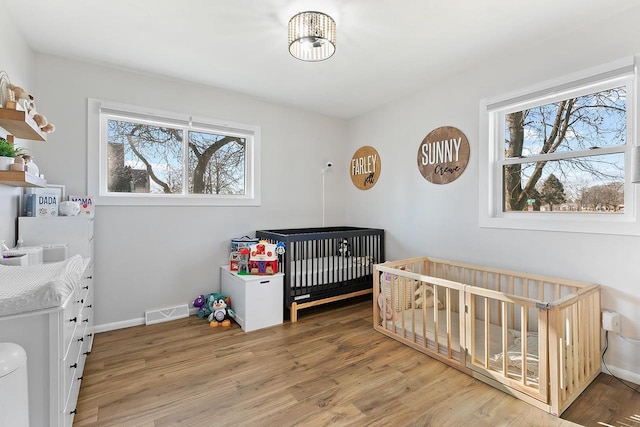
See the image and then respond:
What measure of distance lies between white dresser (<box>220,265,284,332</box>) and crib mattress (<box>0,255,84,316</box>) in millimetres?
1503

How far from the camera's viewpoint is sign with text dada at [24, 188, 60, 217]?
2116 mm

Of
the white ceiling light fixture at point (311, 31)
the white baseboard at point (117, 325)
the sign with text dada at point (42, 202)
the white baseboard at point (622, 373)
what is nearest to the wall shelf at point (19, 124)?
the sign with text dada at point (42, 202)

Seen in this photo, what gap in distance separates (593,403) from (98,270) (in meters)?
3.67

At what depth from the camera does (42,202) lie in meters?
2.16

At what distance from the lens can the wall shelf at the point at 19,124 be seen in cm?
151

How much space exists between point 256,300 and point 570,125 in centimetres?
292

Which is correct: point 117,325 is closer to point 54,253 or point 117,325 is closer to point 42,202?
point 54,253

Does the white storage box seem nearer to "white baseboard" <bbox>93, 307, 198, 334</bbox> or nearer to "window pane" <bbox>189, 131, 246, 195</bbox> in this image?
"white baseboard" <bbox>93, 307, 198, 334</bbox>

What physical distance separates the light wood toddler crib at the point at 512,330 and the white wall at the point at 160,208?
1.64m

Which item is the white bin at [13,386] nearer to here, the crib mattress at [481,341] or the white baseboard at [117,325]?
the white baseboard at [117,325]

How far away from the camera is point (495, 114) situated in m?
2.62

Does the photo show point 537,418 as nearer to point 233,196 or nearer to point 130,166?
point 233,196

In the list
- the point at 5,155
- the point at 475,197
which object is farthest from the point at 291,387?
the point at 475,197

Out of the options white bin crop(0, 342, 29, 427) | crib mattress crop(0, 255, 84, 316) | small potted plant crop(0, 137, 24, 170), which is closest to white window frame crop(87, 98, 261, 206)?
small potted plant crop(0, 137, 24, 170)
